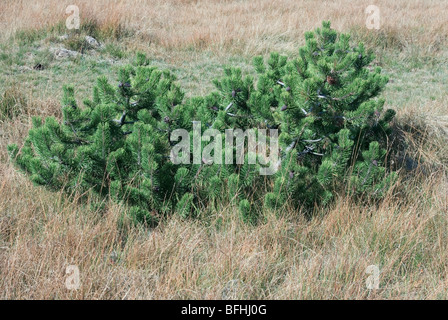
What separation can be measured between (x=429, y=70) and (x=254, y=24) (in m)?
3.15

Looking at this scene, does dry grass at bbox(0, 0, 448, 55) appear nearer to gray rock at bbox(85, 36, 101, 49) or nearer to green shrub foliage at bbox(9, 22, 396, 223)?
gray rock at bbox(85, 36, 101, 49)

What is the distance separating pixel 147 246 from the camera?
301 centimetres

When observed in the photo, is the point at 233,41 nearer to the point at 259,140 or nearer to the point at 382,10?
the point at 382,10

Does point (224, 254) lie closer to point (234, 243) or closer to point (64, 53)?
point (234, 243)

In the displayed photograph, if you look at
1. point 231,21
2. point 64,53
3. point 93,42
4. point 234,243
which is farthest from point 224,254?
point 231,21

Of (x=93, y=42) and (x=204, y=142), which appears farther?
(x=93, y=42)

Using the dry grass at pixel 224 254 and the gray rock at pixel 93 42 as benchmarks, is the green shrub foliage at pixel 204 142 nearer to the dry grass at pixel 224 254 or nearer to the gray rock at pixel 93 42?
the dry grass at pixel 224 254

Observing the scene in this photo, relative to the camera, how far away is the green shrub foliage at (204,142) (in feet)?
10.6

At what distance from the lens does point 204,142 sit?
3.38m

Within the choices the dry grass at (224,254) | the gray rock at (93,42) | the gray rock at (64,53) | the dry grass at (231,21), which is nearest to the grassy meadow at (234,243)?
the dry grass at (224,254)

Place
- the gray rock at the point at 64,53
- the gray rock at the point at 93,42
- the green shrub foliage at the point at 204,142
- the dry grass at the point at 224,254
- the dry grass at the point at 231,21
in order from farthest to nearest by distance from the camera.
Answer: the dry grass at the point at 231,21, the gray rock at the point at 93,42, the gray rock at the point at 64,53, the green shrub foliage at the point at 204,142, the dry grass at the point at 224,254

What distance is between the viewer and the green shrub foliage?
3.25 metres
